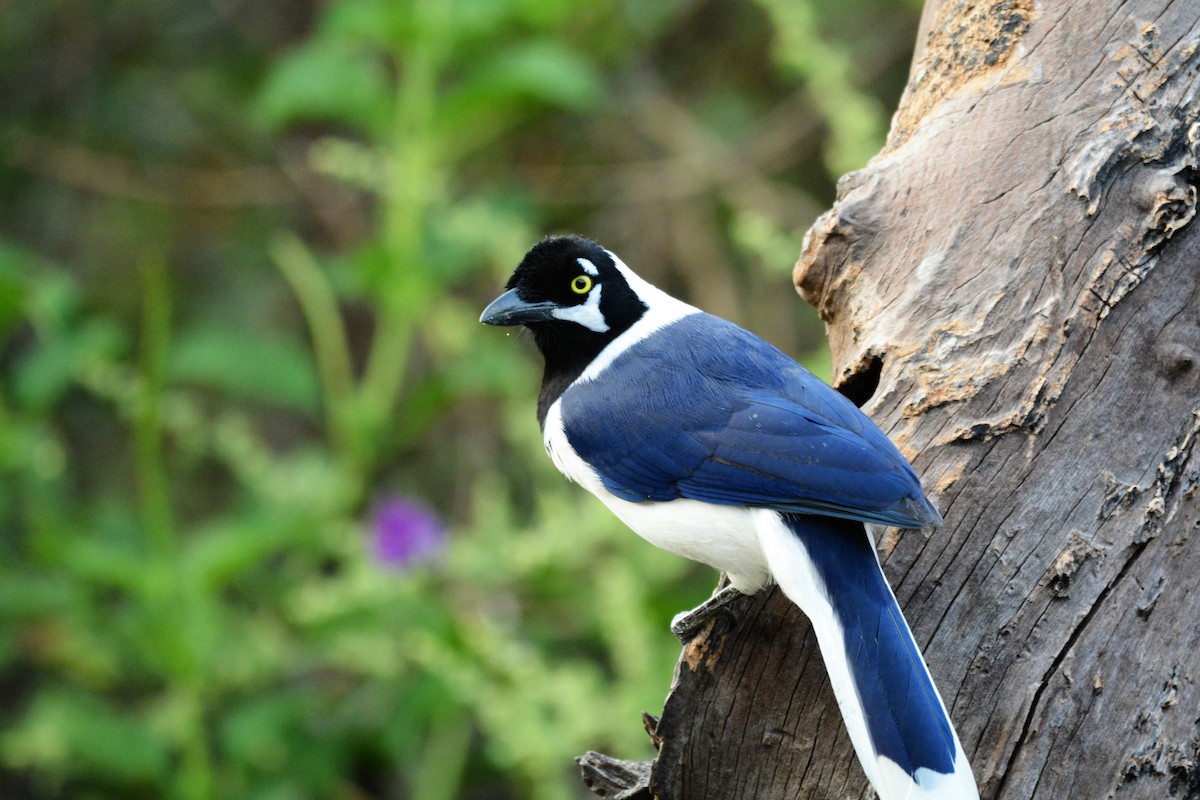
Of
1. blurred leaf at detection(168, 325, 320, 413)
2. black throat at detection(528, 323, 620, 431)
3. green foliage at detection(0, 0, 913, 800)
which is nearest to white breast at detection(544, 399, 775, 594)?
black throat at detection(528, 323, 620, 431)

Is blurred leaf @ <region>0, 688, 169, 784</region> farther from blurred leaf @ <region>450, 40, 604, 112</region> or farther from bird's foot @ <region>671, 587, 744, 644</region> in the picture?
blurred leaf @ <region>450, 40, 604, 112</region>

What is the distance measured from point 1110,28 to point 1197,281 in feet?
2.10

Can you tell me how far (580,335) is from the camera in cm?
302

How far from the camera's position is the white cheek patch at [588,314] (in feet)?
9.84

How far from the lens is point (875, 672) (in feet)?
7.19

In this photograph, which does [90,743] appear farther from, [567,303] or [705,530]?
[705,530]

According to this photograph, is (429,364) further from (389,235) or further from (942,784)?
(942,784)

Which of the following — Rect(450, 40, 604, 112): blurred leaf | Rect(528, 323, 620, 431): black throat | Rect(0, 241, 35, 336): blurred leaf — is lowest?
Rect(528, 323, 620, 431): black throat

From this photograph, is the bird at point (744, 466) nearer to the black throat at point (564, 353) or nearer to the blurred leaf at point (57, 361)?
the black throat at point (564, 353)

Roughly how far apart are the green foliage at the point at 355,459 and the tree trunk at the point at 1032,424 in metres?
0.92

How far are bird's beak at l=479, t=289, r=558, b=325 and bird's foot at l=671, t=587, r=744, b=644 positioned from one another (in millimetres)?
791

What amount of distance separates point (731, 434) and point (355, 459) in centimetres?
221

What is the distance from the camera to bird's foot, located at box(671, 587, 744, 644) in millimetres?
2527

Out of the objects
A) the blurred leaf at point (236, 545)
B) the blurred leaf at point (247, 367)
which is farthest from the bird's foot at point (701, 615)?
the blurred leaf at point (247, 367)
